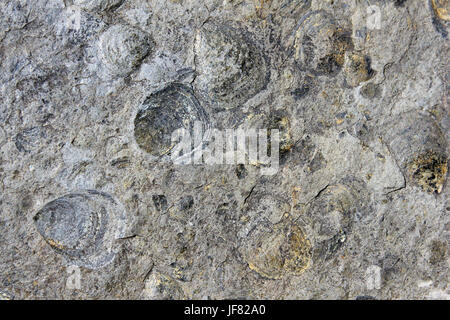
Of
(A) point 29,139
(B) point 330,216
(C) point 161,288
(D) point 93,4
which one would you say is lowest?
(C) point 161,288

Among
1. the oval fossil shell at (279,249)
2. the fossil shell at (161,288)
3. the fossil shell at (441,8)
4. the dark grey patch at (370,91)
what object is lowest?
the fossil shell at (161,288)

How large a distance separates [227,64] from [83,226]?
49cm

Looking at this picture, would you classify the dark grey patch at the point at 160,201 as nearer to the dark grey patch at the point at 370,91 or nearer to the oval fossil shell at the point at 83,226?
the oval fossil shell at the point at 83,226

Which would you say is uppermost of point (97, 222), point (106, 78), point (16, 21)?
point (16, 21)

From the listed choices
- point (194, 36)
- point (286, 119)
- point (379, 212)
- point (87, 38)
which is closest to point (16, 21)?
point (87, 38)

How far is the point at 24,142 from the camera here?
3.47ft

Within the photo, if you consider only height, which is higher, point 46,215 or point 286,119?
point 286,119

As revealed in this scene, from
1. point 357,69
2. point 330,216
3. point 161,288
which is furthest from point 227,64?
point 161,288

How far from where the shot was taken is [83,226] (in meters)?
1.05

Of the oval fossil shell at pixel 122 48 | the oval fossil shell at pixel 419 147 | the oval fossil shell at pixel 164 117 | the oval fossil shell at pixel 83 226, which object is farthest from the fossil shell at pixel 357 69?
the oval fossil shell at pixel 83 226

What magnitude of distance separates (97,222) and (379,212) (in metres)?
0.67

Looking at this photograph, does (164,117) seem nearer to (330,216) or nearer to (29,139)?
(29,139)

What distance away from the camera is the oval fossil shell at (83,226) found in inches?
41.4

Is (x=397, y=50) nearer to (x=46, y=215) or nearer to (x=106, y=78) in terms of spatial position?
(x=106, y=78)
